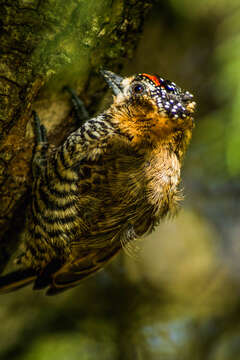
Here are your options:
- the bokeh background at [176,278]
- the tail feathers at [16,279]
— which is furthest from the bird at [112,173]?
the bokeh background at [176,278]

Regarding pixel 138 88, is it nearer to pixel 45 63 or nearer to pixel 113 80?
pixel 113 80

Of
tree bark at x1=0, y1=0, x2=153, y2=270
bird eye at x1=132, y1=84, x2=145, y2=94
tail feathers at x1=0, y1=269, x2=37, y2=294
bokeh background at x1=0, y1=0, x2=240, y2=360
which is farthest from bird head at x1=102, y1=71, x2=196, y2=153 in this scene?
tail feathers at x1=0, y1=269, x2=37, y2=294

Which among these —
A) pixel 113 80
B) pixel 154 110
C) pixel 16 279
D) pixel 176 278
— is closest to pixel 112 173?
pixel 154 110

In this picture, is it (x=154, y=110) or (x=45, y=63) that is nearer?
(x=45, y=63)

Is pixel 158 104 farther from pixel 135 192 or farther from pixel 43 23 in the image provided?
pixel 43 23

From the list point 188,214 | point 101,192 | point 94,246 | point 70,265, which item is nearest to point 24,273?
point 70,265

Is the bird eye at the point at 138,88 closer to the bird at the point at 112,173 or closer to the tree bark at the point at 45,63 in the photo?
the bird at the point at 112,173

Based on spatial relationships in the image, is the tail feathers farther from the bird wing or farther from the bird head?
the bird head
